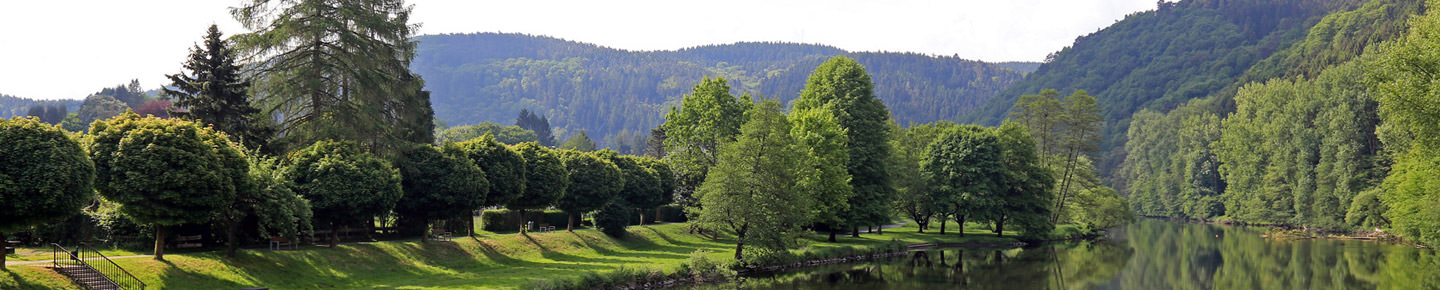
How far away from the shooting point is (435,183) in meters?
44.9

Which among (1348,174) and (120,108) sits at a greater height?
(120,108)

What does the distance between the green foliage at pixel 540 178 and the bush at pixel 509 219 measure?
4810 millimetres

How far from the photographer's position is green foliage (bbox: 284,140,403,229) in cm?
3891

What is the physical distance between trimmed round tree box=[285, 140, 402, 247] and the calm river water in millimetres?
15888

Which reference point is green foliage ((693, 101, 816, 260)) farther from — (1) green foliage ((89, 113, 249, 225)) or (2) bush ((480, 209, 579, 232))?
(1) green foliage ((89, 113, 249, 225))

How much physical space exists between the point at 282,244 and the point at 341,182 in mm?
3813

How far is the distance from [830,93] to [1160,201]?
100794mm

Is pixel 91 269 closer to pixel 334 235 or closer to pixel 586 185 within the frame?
pixel 334 235

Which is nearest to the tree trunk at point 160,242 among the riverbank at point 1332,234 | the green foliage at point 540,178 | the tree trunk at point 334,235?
the tree trunk at point 334,235

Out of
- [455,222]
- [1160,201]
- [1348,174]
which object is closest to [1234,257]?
[1348,174]

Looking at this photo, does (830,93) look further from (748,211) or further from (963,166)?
(748,211)

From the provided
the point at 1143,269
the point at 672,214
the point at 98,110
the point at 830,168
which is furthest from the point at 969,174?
the point at 98,110

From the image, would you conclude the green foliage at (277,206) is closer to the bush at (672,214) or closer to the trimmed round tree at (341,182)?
the trimmed round tree at (341,182)

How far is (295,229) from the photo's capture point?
36375 mm
